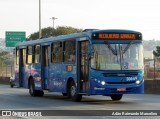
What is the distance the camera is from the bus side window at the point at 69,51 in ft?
75.9

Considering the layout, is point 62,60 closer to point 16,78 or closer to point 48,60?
point 48,60

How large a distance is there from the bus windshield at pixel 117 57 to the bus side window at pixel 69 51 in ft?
6.18

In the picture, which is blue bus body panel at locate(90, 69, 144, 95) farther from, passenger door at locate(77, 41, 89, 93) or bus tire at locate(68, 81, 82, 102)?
bus tire at locate(68, 81, 82, 102)

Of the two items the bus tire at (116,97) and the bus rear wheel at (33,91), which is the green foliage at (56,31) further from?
the bus tire at (116,97)

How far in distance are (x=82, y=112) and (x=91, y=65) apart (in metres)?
Answer: 4.04

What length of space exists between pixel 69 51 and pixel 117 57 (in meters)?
2.92

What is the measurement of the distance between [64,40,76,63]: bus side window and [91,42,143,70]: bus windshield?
1884 millimetres

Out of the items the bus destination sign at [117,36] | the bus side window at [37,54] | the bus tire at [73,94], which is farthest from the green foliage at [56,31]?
the bus destination sign at [117,36]

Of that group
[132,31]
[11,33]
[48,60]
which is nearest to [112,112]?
[132,31]

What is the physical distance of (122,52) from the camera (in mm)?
21625

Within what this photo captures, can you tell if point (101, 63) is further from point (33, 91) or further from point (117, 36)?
point (33, 91)

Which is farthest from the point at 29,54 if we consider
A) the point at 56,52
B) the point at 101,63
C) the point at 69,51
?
the point at 101,63

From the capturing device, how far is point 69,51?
2356cm

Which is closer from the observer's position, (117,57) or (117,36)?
(117,57)
